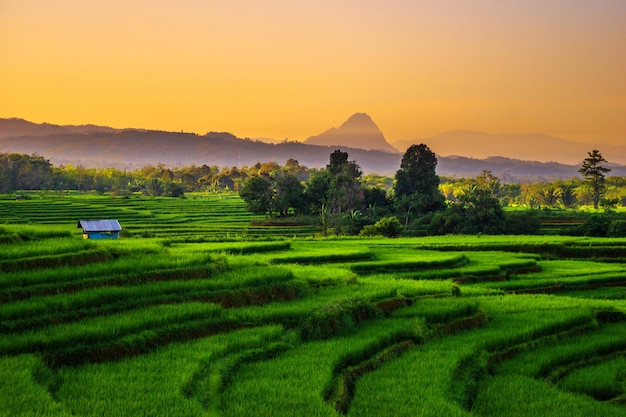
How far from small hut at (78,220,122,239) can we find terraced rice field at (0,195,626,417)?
1267cm

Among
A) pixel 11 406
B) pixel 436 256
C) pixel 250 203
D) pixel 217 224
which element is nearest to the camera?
pixel 11 406

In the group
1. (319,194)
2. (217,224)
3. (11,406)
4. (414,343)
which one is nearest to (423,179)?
(319,194)

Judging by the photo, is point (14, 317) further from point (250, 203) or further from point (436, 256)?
point (250, 203)

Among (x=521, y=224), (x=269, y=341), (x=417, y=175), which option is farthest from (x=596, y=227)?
(x=269, y=341)

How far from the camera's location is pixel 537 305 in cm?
1491

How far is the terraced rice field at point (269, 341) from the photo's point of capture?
7.80 m

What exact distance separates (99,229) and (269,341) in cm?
1830

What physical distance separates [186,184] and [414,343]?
102 metres

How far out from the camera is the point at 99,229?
26594mm

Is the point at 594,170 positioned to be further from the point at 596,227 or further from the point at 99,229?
the point at 99,229

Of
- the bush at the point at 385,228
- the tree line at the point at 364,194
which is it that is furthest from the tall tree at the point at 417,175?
the bush at the point at 385,228

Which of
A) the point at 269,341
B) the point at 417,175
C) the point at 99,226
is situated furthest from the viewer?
the point at 417,175

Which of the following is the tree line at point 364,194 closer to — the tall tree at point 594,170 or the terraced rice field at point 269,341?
the tall tree at point 594,170

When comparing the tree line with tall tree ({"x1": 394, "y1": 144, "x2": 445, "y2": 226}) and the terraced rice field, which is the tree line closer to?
tall tree ({"x1": 394, "y1": 144, "x2": 445, "y2": 226})
